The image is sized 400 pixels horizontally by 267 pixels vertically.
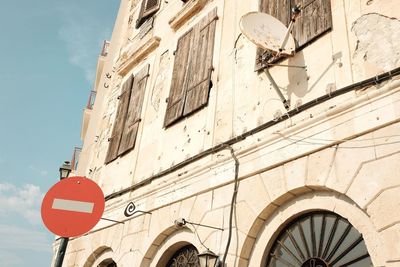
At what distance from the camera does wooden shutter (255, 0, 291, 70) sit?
5848 mm

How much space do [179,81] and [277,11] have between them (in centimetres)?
233

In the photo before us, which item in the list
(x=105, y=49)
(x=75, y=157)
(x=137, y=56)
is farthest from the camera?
(x=105, y=49)

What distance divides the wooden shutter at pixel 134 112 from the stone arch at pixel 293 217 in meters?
4.06

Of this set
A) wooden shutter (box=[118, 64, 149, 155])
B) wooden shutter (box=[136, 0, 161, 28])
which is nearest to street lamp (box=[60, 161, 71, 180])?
wooden shutter (box=[118, 64, 149, 155])

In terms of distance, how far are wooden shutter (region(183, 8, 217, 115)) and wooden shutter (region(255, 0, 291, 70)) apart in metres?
1.14

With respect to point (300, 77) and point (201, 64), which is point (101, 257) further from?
point (300, 77)

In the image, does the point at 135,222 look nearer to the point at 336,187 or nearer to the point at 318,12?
the point at 336,187

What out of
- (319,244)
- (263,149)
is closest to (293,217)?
(319,244)

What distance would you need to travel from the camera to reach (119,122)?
9.38m

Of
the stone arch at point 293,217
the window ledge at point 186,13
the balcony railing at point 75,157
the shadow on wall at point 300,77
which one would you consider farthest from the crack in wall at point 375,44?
the balcony railing at point 75,157

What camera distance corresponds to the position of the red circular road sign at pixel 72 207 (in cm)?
352

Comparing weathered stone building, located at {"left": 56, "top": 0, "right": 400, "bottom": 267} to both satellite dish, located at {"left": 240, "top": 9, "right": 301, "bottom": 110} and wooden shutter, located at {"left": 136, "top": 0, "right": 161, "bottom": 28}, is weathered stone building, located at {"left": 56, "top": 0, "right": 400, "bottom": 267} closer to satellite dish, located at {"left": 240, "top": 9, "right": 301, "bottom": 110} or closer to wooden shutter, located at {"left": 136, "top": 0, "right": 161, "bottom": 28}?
satellite dish, located at {"left": 240, "top": 9, "right": 301, "bottom": 110}

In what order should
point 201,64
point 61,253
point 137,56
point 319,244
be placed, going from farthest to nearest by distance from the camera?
point 137,56 < point 201,64 < point 319,244 < point 61,253

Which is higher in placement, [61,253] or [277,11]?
[277,11]
